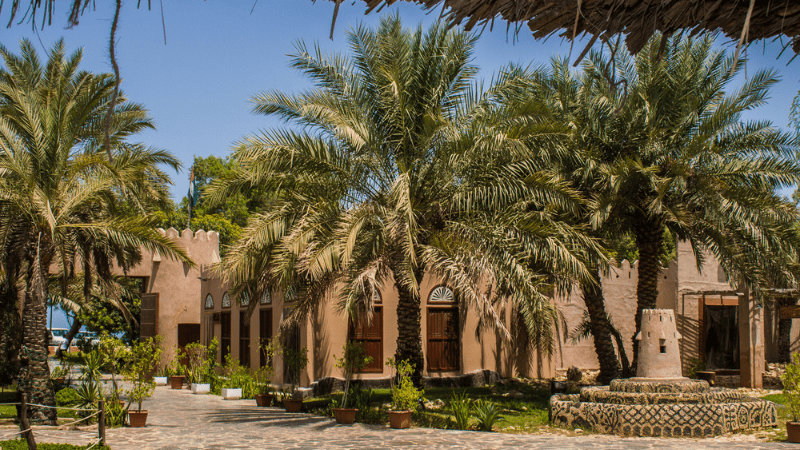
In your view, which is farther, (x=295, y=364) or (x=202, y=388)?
(x=202, y=388)

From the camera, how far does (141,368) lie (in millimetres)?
13812

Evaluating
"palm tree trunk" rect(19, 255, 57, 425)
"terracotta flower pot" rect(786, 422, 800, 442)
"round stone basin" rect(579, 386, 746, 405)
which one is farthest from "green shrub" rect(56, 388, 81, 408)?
"terracotta flower pot" rect(786, 422, 800, 442)

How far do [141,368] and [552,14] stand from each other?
12.4 metres

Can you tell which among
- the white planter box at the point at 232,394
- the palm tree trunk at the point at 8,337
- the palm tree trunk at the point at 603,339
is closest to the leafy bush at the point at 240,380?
the white planter box at the point at 232,394

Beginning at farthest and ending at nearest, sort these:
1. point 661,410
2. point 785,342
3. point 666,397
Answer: point 785,342 < point 666,397 < point 661,410

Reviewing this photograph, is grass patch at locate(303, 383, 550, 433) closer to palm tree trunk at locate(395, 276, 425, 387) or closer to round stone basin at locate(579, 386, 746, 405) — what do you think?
palm tree trunk at locate(395, 276, 425, 387)

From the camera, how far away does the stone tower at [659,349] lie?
43.8ft

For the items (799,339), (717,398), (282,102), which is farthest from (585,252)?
(799,339)

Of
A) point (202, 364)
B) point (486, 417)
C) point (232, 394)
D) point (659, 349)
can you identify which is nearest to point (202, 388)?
point (202, 364)

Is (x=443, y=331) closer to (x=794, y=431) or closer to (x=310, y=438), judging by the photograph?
(x=310, y=438)

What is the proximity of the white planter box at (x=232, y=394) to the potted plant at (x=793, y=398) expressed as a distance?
13.5 m

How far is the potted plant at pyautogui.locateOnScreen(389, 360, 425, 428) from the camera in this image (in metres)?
13.0

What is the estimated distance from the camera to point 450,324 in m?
20.7

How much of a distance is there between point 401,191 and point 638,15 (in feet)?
30.5
